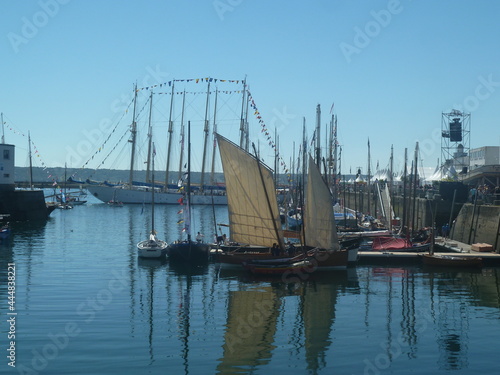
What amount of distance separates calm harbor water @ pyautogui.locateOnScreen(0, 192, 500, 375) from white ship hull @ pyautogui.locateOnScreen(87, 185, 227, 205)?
8941 cm

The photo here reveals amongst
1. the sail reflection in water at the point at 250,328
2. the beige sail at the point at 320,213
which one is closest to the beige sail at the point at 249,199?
the beige sail at the point at 320,213

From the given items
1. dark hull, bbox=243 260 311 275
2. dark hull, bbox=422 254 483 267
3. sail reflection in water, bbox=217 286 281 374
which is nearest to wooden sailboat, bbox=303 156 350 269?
dark hull, bbox=243 260 311 275

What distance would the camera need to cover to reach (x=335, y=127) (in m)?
92.9

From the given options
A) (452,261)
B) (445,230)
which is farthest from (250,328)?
(445,230)

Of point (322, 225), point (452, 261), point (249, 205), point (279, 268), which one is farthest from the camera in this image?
point (452, 261)

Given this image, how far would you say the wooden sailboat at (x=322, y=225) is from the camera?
145 ft

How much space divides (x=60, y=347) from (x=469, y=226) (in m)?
41.8

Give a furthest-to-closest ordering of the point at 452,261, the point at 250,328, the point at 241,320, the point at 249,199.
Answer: the point at 452,261
the point at 249,199
the point at 241,320
the point at 250,328

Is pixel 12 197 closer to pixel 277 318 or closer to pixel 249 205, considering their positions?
pixel 249 205

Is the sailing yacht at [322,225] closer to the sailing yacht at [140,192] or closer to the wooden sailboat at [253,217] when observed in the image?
the wooden sailboat at [253,217]

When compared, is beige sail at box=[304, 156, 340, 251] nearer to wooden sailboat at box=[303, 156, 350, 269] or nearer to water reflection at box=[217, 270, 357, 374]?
wooden sailboat at box=[303, 156, 350, 269]

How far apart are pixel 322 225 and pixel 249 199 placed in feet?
19.4

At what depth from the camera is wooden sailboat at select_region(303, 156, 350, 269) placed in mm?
44062

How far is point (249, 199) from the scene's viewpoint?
4509 cm
